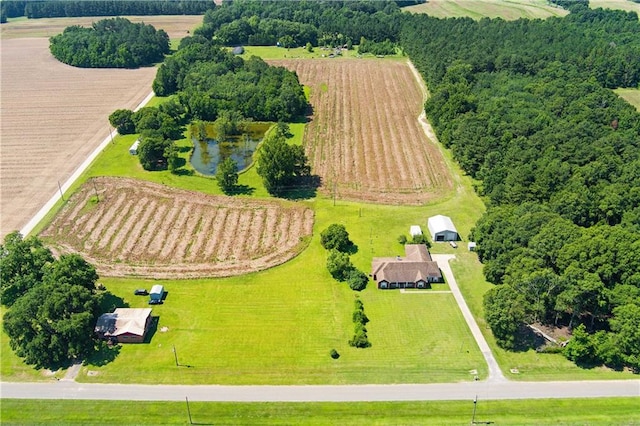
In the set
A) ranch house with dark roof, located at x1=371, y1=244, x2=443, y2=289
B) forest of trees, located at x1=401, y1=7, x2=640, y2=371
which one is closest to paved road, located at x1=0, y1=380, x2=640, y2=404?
forest of trees, located at x1=401, y1=7, x2=640, y2=371

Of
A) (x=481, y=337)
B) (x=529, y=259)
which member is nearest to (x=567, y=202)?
(x=529, y=259)

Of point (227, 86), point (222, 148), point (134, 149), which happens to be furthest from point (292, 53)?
point (134, 149)

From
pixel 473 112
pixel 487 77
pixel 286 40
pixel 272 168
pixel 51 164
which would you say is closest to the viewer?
pixel 272 168

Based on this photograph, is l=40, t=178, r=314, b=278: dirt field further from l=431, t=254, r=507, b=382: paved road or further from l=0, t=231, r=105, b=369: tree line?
l=431, t=254, r=507, b=382: paved road

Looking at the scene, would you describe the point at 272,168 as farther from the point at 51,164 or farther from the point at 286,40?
the point at 286,40

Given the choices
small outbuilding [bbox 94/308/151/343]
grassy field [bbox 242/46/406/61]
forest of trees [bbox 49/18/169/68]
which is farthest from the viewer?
grassy field [bbox 242/46/406/61]
